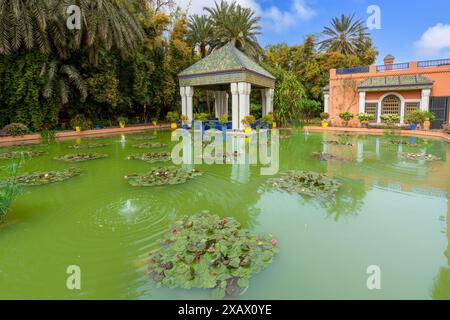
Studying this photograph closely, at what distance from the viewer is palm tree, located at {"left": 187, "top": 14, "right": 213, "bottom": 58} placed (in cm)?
2398

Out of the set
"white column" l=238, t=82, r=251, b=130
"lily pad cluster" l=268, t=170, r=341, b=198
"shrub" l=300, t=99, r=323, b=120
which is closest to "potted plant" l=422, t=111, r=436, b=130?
"shrub" l=300, t=99, r=323, b=120

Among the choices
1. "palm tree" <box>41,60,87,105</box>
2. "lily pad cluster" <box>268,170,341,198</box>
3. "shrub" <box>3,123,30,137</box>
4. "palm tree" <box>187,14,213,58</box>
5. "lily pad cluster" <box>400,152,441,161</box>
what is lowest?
"lily pad cluster" <box>268,170,341,198</box>

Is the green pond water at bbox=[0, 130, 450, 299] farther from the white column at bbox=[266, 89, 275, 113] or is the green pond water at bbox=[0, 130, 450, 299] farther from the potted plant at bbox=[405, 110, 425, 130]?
the white column at bbox=[266, 89, 275, 113]

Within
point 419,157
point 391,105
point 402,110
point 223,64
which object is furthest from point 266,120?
point 402,110

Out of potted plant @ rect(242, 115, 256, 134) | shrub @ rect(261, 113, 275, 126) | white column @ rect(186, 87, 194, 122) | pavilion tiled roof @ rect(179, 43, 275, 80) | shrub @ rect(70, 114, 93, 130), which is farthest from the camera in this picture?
white column @ rect(186, 87, 194, 122)

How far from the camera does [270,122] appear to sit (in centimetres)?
1888

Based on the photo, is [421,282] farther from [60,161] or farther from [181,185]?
[60,161]

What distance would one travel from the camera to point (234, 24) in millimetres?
23266

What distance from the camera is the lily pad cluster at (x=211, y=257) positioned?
115 inches

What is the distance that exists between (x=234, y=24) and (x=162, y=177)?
20325 mm

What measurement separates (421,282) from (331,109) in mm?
22253

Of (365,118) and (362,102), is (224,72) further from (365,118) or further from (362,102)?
(362,102)

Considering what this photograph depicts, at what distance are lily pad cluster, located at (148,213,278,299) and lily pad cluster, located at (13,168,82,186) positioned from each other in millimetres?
4273

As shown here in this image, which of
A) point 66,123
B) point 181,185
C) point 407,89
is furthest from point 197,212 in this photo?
point 407,89
